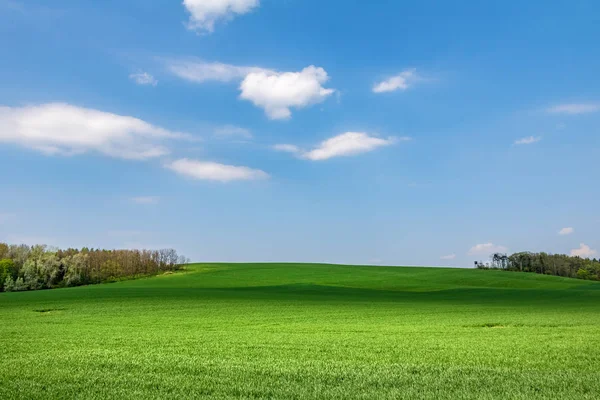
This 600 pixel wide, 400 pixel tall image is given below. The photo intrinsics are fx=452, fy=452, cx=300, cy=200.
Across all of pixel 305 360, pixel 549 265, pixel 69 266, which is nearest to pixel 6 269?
pixel 69 266

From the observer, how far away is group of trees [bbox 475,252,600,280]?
108000 mm

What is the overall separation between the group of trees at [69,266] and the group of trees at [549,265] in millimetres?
76733

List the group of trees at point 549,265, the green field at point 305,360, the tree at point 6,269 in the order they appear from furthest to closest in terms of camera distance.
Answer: the group of trees at point 549,265
the tree at point 6,269
the green field at point 305,360

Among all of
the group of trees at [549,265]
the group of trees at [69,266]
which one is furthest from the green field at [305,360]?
the group of trees at [549,265]

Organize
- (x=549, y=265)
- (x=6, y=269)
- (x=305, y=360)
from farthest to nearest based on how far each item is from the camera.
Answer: (x=549, y=265) → (x=6, y=269) → (x=305, y=360)

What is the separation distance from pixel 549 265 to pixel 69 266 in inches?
4248

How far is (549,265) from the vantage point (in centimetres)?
10938

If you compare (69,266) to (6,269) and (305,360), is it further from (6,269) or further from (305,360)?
(305,360)

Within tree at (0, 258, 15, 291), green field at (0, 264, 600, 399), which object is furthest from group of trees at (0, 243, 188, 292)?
green field at (0, 264, 600, 399)

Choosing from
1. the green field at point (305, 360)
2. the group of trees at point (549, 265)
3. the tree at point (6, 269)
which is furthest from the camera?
the group of trees at point (549, 265)

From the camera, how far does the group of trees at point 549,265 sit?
108000 millimetres

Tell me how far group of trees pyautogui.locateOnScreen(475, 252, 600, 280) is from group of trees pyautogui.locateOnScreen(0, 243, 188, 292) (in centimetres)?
7673

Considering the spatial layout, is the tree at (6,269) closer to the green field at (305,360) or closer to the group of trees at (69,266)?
the group of trees at (69,266)

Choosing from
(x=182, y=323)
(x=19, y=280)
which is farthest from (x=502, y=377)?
(x=19, y=280)
